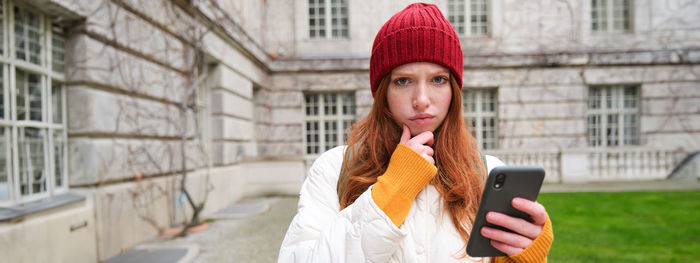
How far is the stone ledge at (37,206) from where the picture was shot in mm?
3066

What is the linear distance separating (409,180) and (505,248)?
12.7 inches

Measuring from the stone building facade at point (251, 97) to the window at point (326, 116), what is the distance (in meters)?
0.04

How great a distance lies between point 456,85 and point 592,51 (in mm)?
11421

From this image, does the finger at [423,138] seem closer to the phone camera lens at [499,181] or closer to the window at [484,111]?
the phone camera lens at [499,181]

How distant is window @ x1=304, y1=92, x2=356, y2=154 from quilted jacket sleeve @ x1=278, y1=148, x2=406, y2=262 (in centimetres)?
932

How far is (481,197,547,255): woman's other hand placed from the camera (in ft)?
A: 3.15

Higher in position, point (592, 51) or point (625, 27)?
point (625, 27)

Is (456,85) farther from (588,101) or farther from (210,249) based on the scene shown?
(588,101)

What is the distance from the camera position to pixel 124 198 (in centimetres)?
449

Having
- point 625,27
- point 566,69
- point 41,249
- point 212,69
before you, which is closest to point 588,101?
point 566,69

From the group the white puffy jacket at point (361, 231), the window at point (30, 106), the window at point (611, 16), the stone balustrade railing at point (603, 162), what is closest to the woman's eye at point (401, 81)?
the white puffy jacket at point (361, 231)

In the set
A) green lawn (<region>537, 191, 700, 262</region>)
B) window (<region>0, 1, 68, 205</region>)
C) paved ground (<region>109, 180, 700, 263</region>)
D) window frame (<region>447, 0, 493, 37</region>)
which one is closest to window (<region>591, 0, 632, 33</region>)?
window frame (<region>447, 0, 493, 37</region>)

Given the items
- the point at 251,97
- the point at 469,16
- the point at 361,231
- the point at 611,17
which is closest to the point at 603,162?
the point at 611,17

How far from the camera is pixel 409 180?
3.47 feet
